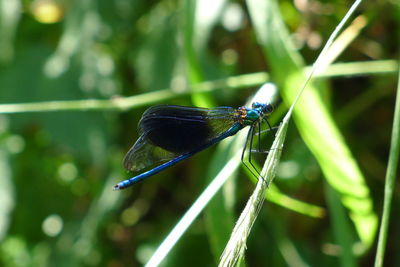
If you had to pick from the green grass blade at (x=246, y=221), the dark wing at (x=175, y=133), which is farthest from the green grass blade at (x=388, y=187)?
the dark wing at (x=175, y=133)

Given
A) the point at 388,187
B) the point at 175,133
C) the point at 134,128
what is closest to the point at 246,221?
the point at 388,187

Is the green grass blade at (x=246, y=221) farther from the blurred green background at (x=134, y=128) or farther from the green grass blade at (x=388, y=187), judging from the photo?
the blurred green background at (x=134, y=128)

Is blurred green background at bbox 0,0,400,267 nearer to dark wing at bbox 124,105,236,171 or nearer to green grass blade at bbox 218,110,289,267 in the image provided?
dark wing at bbox 124,105,236,171

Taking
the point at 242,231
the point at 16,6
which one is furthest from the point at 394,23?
the point at 242,231

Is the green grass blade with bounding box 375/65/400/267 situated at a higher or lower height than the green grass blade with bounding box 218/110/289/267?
lower

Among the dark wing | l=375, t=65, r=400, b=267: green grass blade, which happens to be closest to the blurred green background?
the dark wing

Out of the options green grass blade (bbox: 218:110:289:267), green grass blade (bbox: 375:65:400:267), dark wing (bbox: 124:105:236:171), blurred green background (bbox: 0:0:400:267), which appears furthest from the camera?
blurred green background (bbox: 0:0:400:267)

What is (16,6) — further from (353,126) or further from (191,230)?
(353,126)

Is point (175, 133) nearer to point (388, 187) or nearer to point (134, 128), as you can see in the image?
point (134, 128)
